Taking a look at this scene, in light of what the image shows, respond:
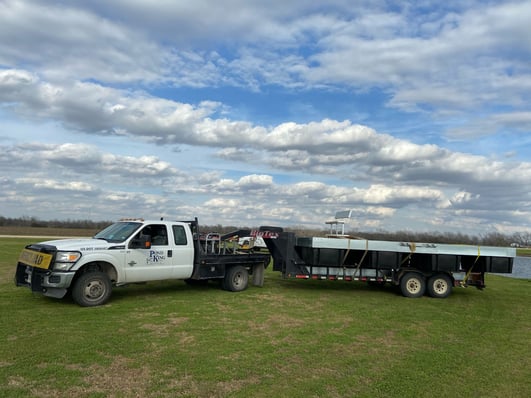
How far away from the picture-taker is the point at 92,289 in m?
10.0

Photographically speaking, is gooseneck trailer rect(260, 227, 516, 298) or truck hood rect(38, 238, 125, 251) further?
gooseneck trailer rect(260, 227, 516, 298)

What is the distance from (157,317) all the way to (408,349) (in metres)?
4.82

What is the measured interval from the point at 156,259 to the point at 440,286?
327 inches

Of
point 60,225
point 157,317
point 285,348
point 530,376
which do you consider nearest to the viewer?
A: point 530,376

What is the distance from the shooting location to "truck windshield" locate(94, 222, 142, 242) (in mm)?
11102

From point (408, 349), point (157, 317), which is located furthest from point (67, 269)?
point (408, 349)

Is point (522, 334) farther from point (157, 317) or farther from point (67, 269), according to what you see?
point (67, 269)

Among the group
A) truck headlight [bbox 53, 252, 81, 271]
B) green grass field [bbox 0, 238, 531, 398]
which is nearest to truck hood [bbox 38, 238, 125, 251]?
truck headlight [bbox 53, 252, 81, 271]

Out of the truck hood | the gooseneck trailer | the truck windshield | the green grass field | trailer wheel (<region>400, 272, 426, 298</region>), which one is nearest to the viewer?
the green grass field

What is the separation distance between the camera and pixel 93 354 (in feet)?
21.7

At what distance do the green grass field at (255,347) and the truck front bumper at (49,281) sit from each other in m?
0.36

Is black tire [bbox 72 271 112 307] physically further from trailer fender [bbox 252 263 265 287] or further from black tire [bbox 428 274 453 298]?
black tire [bbox 428 274 453 298]

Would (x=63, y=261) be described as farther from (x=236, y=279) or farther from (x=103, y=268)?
(x=236, y=279)

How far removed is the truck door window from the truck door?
134 mm
